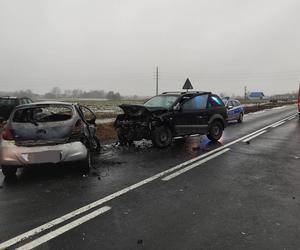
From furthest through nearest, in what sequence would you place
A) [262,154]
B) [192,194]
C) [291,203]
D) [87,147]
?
[262,154] < [87,147] < [192,194] < [291,203]

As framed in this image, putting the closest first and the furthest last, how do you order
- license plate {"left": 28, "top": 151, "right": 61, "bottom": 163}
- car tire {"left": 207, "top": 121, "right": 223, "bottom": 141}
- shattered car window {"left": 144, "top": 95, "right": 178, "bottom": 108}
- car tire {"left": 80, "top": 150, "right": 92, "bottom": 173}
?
license plate {"left": 28, "top": 151, "right": 61, "bottom": 163} → car tire {"left": 80, "top": 150, "right": 92, "bottom": 173} → shattered car window {"left": 144, "top": 95, "right": 178, "bottom": 108} → car tire {"left": 207, "top": 121, "right": 223, "bottom": 141}

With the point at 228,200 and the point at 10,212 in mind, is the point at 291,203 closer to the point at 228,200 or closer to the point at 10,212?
the point at 228,200

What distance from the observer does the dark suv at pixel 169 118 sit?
10336 millimetres

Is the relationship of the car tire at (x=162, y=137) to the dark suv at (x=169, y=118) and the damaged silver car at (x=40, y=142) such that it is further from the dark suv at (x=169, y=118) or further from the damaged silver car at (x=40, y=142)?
the damaged silver car at (x=40, y=142)

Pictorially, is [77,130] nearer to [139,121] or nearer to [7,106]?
[139,121]

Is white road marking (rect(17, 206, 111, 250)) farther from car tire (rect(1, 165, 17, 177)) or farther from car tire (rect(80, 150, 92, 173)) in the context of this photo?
car tire (rect(1, 165, 17, 177))

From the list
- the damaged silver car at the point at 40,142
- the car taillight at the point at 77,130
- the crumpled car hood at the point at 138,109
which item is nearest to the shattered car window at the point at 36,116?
the damaged silver car at the point at 40,142

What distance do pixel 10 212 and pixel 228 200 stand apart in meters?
3.16

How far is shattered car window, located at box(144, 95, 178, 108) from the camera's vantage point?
35.8 ft

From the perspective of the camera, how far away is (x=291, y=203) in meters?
5.16

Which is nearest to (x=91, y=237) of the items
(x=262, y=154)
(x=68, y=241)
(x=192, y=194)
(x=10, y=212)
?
(x=68, y=241)

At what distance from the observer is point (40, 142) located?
6422 mm

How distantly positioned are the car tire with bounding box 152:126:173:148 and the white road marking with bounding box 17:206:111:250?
5459 millimetres

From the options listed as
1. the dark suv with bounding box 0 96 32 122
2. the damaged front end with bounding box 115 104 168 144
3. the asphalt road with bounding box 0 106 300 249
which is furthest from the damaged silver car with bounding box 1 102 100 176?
the dark suv with bounding box 0 96 32 122
